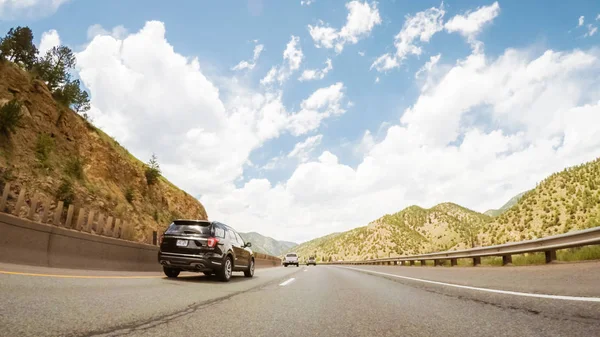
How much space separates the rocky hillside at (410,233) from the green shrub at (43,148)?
90131mm

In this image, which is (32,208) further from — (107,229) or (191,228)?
(191,228)

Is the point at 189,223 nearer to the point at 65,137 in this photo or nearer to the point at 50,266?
the point at 50,266

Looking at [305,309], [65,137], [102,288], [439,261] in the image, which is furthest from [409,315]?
[65,137]

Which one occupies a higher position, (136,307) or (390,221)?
(390,221)

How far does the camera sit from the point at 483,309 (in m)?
4.81

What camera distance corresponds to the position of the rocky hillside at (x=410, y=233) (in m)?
108

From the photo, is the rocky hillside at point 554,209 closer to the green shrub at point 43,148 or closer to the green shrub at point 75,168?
the green shrub at point 75,168

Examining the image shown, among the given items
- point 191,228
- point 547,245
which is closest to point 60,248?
point 191,228

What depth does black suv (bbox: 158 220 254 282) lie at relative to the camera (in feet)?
35.0

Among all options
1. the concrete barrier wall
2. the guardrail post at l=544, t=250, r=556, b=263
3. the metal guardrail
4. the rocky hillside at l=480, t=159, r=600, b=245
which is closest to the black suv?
the concrete barrier wall

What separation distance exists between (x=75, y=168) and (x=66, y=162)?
0.71 m

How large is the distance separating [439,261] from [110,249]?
54.0 feet

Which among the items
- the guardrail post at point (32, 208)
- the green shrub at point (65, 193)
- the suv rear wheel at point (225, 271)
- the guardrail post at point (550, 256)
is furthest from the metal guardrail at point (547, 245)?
the green shrub at point (65, 193)

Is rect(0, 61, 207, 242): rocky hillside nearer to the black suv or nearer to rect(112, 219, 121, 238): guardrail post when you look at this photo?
rect(112, 219, 121, 238): guardrail post
